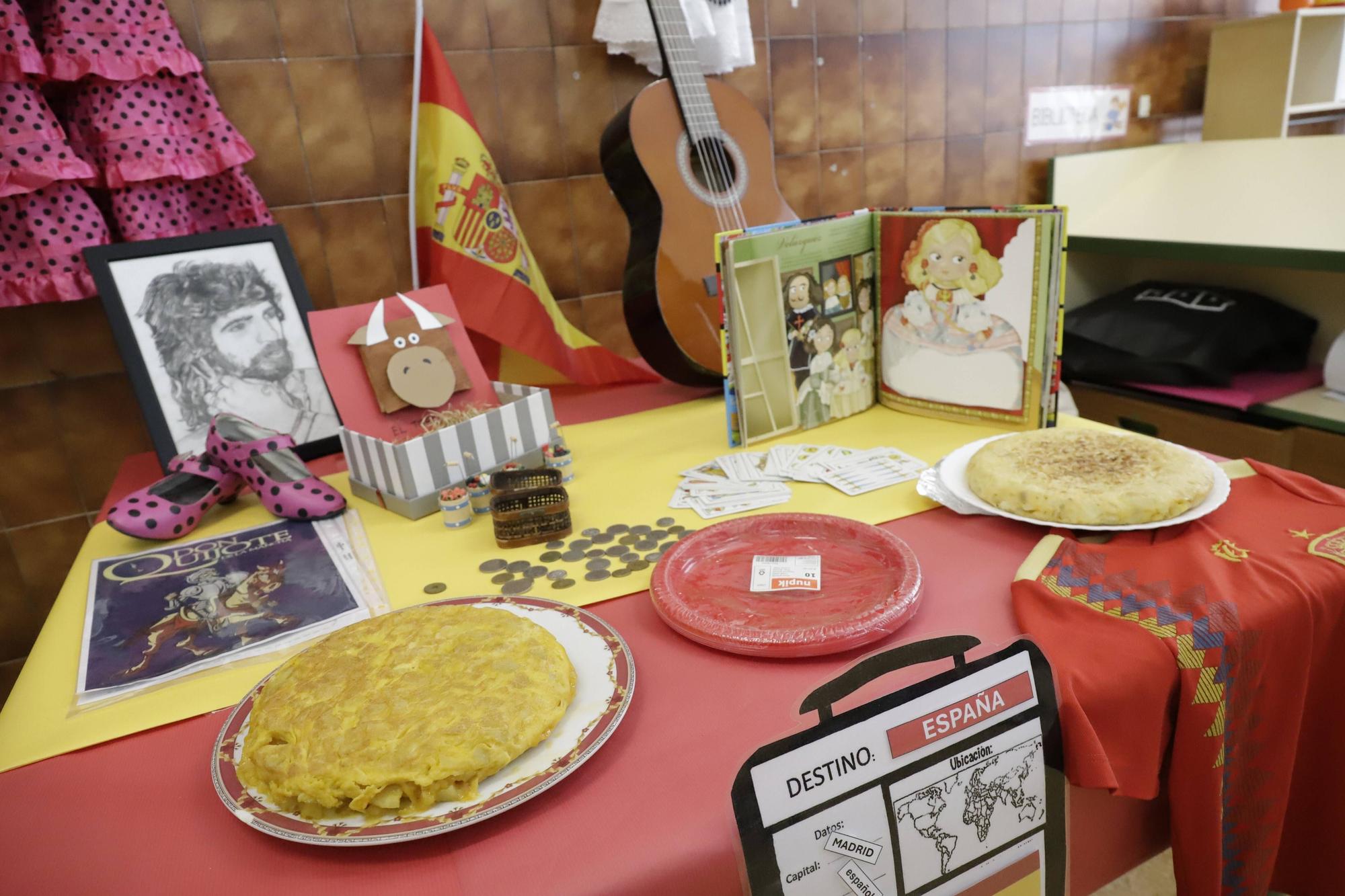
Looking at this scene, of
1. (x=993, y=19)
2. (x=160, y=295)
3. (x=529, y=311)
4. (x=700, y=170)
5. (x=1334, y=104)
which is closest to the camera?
(x=160, y=295)

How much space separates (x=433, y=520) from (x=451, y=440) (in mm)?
109

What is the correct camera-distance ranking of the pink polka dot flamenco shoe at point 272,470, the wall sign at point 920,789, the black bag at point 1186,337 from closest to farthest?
the wall sign at point 920,789, the pink polka dot flamenco shoe at point 272,470, the black bag at point 1186,337

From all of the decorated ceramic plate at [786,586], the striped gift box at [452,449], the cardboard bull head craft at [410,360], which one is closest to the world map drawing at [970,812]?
the decorated ceramic plate at [786,586]

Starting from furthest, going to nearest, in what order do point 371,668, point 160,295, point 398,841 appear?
point 160,295
point 371,668
point 398,841

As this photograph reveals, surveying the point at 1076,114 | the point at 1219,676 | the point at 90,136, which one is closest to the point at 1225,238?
the point at 1076,114

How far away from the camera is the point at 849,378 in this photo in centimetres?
134

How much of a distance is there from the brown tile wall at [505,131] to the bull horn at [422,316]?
1.78 ft

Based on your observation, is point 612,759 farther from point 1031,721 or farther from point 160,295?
point 160,295

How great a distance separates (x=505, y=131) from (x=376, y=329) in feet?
2.47

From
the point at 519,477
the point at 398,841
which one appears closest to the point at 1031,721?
the point at 398,841

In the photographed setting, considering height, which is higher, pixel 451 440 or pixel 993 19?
pixel 993 19

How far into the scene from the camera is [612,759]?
0.62 metres

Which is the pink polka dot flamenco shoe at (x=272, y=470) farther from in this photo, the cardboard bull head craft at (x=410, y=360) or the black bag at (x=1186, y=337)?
the black bag at (x=1186, y=337)

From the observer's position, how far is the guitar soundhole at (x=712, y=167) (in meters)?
1.49
